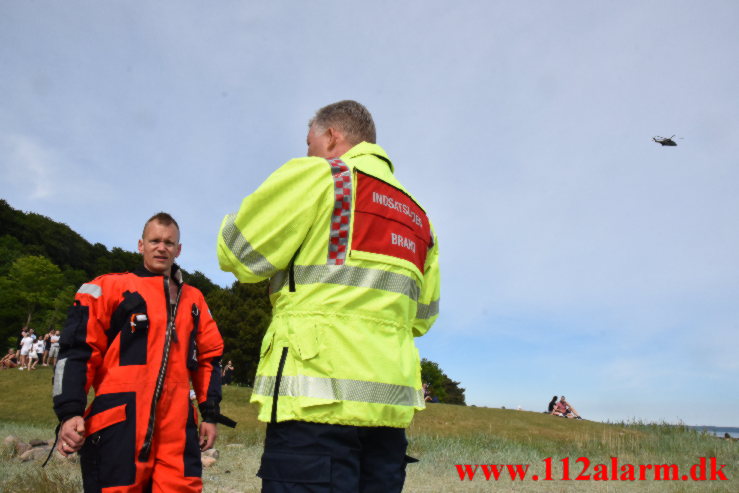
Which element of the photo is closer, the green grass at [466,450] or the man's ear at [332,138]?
the man's ear at [332,138]

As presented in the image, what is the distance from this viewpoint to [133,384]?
321 centimetres

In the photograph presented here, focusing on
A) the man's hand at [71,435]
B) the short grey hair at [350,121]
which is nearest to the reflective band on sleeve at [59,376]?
the man's hand at [71,435]

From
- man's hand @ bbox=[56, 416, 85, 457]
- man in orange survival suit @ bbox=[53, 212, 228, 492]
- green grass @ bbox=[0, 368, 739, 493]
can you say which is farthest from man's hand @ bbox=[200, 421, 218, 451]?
green grass @ bbox=[0, 368, 739, 493]

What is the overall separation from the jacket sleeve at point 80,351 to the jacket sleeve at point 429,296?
1851 millimetres

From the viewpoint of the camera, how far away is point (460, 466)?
8.80 meters

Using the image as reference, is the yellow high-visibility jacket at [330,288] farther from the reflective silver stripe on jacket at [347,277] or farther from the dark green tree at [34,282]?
the dark green tree at [34,282]

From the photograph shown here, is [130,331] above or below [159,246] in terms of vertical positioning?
below

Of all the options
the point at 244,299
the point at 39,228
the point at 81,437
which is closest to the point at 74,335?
the point at 81,437

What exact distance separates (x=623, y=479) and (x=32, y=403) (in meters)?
18.2

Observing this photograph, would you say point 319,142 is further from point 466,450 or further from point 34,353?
point 34,353

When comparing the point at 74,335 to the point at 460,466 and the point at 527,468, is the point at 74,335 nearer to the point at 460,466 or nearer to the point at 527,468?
the point at 460,466

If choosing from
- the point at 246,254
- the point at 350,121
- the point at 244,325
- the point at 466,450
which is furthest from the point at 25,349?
the point at 246,254

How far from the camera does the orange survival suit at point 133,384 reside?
121 inches

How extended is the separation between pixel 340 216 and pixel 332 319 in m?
0.46
